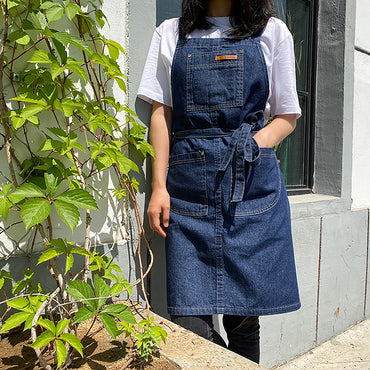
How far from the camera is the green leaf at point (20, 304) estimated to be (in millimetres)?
1113

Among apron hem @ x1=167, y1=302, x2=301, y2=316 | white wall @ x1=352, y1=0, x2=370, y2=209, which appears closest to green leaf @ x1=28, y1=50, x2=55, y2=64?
apron hem @ x1=167, y1=302, x2=301, y2=316

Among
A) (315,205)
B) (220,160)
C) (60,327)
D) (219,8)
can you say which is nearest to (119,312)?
(60,327)

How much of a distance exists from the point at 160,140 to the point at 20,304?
780 mm

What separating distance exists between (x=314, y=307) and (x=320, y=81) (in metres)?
1.55

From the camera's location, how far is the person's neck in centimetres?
165

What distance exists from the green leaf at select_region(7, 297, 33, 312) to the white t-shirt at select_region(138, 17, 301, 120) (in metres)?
0.86

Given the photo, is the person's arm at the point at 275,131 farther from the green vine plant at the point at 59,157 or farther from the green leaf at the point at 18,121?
the green leaf at the point at 18,121

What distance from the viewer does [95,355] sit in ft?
3.92

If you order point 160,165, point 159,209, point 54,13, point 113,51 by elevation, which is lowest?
point 159,209

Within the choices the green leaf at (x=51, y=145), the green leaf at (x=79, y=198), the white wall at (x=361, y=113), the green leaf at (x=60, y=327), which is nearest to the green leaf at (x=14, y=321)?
the green leaf at (x=60, y=327)

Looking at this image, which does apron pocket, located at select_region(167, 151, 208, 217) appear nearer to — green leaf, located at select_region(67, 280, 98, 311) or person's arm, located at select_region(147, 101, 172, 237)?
person's arm, located at select_region(147, 101, 172, 237)

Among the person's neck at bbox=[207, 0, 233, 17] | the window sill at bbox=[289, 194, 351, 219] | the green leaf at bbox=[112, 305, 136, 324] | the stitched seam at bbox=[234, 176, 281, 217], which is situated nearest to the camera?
the green leaf at bbox=[112, 305, 136, 324]

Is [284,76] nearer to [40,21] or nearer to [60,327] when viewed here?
[40,21]

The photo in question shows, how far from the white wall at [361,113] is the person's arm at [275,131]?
61.4 inches
